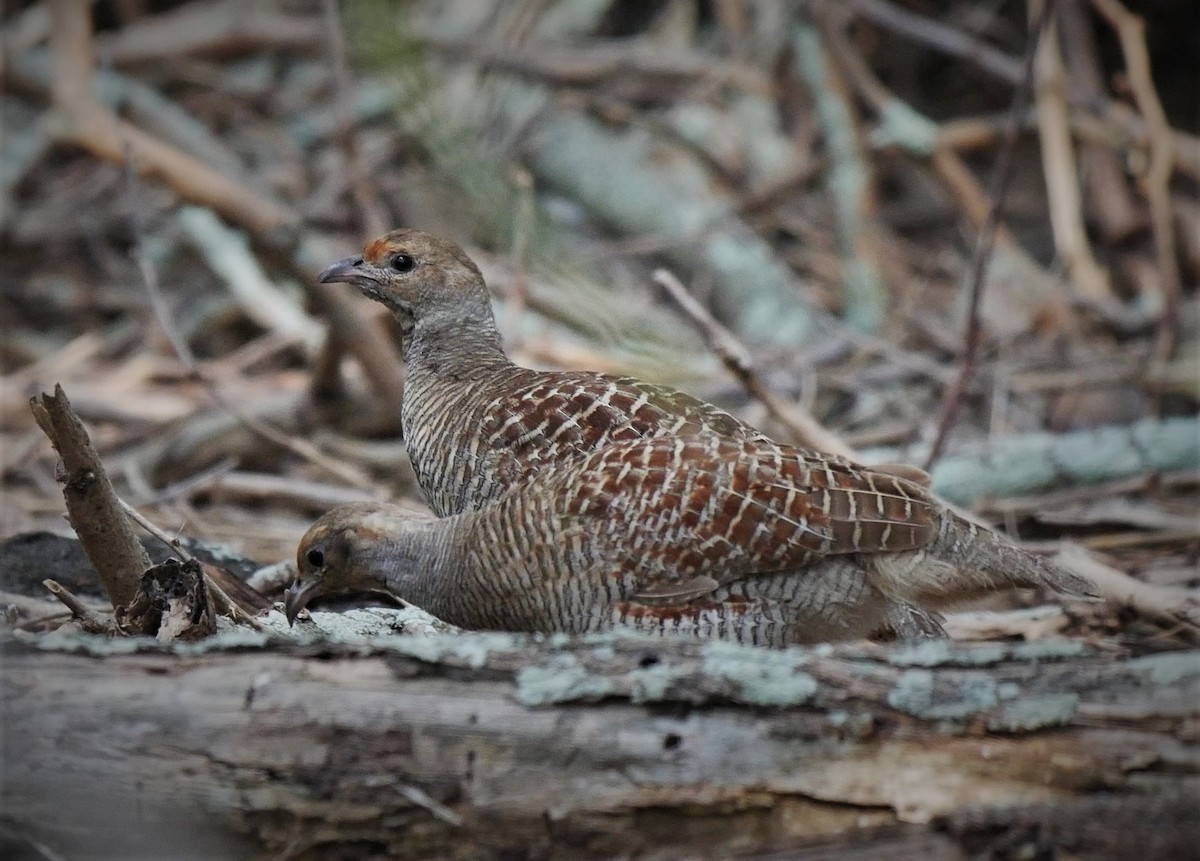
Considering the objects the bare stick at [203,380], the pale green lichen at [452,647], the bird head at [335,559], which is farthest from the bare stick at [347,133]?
the pale green lichen at [452,647]

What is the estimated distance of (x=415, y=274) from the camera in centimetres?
489

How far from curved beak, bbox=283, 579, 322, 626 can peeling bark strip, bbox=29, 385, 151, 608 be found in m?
0.36

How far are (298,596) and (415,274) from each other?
1.47 metres

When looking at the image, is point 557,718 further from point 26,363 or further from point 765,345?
point 26,363

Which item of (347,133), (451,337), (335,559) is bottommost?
(335,559)

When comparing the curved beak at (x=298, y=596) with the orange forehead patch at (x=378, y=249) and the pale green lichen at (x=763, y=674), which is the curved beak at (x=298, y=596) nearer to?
the pale green lichen at (x=763, y=674)

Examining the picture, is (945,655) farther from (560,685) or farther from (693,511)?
(693,511)

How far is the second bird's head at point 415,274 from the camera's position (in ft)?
16.0

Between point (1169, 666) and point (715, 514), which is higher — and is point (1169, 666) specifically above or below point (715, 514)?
below

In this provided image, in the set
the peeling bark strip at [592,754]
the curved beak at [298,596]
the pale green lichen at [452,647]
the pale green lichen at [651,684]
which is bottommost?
the peeling bark strip at [592,754]

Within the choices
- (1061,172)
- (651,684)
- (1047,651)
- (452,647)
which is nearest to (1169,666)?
(1047,651)

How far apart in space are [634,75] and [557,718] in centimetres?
783

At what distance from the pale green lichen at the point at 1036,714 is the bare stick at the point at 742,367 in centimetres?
229

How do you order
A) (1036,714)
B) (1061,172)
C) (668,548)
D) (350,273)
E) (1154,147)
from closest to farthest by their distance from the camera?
1. (1036,714)
2. (668,548)
3. (350,273)
4. (1154,147)
5. (1061,172)
